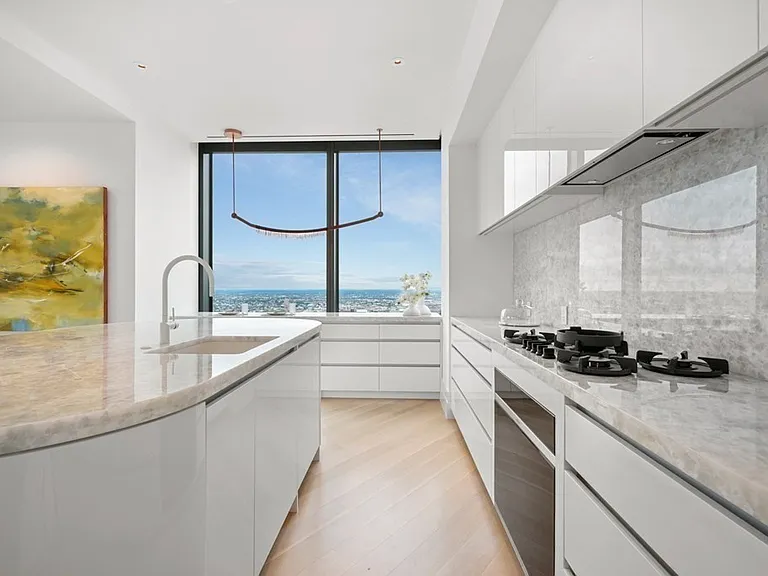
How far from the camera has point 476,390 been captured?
2711 millimetres

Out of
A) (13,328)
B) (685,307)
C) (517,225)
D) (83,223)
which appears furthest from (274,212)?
(685,307)

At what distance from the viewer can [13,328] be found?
13.6 feet

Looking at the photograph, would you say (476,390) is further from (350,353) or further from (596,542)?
(350,353)

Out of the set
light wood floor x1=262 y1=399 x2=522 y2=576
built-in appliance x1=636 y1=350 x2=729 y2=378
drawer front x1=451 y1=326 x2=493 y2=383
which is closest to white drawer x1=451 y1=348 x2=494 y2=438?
drawer front x1=451 y1=326 x2=493 y2=383

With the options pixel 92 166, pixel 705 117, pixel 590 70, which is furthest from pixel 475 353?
pixel 92 166

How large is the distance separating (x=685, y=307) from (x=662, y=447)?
3.19ft

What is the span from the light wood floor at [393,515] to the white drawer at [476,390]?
1.36ft

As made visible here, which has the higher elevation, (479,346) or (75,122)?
(75,122)

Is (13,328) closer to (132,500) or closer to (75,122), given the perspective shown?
(75,122)

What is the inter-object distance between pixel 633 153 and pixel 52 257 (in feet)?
14.8

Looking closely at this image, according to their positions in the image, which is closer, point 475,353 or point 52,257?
point 475,353

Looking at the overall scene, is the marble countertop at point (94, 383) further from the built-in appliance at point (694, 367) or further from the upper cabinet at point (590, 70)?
the upper cabinet at point (590, 70)

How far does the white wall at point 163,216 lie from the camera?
4.40 meters

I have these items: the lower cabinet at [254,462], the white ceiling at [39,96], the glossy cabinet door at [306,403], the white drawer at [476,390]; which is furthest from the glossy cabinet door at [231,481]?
the white ceiling at [39,96]
